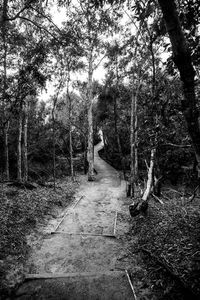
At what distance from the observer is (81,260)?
4801 mm

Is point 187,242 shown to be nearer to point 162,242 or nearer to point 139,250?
point 162,242

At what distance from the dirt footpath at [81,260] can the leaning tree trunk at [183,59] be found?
362 cm

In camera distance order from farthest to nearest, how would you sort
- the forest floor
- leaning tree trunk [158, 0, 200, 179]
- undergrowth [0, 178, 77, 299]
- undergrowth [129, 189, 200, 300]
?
1. undergrowth [0, 178, 77, 299]
2. the forest floor
3. undergrowth [129, 189, 200, 300]
4. leaning tree trunk [158, 0, 200, 179]

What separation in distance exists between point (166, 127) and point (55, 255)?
4683 millimetres

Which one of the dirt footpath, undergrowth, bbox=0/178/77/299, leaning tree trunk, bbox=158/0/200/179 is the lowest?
the dirt footpath

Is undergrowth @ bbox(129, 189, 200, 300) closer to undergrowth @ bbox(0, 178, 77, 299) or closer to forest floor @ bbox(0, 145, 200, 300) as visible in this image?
forest floor @ bbox(0, 145, 200, 300)

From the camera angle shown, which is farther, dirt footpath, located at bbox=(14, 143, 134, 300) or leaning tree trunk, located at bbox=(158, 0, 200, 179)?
dirt footpath, located at bbox=(14, 143, 134, 300)

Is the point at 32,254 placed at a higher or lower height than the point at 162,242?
lower

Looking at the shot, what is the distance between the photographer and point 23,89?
789 cm

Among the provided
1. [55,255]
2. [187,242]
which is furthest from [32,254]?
[187,242]

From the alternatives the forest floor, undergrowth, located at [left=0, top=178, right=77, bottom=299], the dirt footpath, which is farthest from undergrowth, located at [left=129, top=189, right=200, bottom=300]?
undergrowth, located at [left=0, top=178, right=77, bottom=299]

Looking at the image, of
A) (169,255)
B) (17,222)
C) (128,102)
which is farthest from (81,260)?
(128,102)

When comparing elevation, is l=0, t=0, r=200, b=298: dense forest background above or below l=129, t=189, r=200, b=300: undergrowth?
above

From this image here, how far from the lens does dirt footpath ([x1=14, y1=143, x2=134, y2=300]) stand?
3.57 metres
